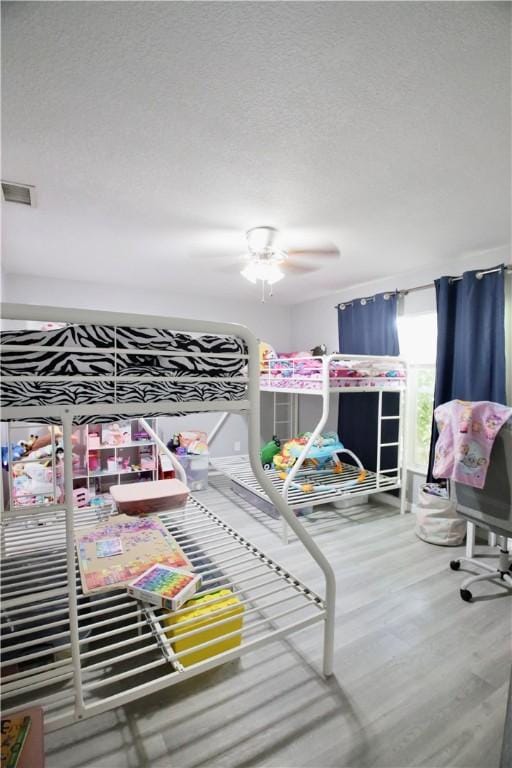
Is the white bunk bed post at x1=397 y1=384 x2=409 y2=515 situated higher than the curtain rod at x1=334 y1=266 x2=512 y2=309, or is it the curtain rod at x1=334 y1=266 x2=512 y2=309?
Answer: the curtain rod at x1=334 y1=266 x2=512 y2=309

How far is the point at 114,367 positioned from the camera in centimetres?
112

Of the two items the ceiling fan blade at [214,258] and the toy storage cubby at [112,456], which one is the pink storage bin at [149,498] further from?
the ceiling fan blade at [214,258]

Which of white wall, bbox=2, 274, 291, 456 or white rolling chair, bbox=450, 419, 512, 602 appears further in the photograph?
white wall, bbox=2, 274, 291, 456

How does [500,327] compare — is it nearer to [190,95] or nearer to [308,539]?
[308,539]

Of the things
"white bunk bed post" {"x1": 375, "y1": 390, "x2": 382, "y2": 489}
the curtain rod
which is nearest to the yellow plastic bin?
"white bunk bed post" {"x1": 375, "y1": 390, "x2": 382, "y2": 489}

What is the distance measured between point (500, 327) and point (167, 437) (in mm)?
3424

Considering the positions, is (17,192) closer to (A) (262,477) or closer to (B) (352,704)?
(A) (262,477)

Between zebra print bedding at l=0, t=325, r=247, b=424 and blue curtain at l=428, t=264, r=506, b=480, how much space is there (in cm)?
219

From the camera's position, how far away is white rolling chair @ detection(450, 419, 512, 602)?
1.96 metres

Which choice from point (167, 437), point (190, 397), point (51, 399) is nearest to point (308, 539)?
point (190, 397)

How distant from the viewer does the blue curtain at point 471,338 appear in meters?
2.61

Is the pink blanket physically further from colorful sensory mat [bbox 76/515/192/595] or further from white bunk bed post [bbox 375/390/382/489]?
colorful sensory mat [bbox 76/515/192/595]

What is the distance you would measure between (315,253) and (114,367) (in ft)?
6.99

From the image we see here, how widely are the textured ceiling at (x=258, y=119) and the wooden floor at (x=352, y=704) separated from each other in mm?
2234
